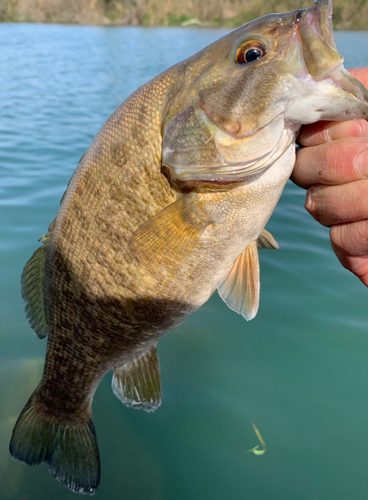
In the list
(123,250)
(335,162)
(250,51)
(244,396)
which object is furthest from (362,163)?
(244,396)

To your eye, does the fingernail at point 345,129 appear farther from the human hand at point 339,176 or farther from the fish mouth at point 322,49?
the fish mouth at point 322,49

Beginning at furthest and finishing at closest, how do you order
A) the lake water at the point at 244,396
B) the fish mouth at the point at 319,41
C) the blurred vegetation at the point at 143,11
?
the blurred vegetation at the point at 143,11, the lake water at the point at 244,396, the fish mouth at the point at 319,41

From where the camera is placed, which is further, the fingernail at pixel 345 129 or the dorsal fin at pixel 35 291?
the dorsal fin at pixel 35 291

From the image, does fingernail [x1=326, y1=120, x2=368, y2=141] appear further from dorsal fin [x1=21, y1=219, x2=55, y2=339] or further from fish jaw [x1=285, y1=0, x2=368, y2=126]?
dorsal fin [x1=21, y1=219, x2=55, y2=339]

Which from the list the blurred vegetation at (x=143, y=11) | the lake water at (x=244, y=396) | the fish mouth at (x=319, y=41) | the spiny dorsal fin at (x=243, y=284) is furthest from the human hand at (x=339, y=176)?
the blurred vegetation at (x=143, y=11)

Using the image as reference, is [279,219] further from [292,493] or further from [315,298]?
[292,493]

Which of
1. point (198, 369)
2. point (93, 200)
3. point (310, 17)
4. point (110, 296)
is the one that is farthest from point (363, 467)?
point (310, 17)

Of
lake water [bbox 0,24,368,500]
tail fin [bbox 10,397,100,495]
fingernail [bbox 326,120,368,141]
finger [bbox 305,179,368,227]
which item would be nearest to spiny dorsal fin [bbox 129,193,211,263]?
finger [bbox 305,179,368,227]
